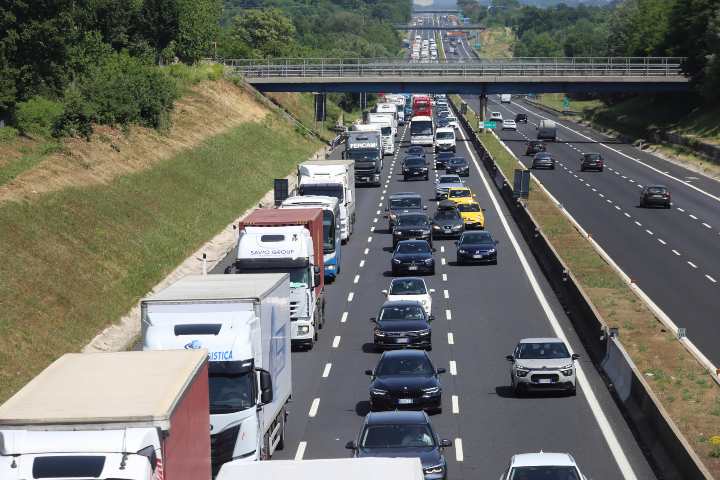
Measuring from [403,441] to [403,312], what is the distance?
47.9 feet

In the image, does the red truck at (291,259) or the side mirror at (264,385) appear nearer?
the side mirror at (264,385)

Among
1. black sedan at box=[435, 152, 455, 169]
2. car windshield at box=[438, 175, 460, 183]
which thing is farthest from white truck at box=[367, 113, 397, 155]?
car windshield at box=[438, 175, 460, 183]

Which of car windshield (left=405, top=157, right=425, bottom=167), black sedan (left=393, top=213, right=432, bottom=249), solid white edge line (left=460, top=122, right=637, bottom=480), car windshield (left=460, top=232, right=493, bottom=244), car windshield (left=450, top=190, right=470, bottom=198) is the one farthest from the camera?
car windshield (left=405, top=157, right=425, bottom=167)

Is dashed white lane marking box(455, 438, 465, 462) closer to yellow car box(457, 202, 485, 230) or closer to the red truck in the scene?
the red truck

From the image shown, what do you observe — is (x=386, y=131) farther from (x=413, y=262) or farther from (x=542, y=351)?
(x=542, y=351)

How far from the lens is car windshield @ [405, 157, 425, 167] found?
8612 centimetres

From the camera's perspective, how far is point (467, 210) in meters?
62.3

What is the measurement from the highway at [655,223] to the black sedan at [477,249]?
17.4ft

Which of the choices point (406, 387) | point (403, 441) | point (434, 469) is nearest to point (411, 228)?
point (406, 387)

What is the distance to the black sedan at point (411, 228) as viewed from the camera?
56.7 meters

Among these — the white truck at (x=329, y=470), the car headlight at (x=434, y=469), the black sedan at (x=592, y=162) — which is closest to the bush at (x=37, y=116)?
the black sedan at (x=592, y=162)

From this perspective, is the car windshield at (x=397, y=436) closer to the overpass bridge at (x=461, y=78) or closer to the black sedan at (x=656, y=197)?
the black sedan at (x=656, y=197)

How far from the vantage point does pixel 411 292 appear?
137 feet

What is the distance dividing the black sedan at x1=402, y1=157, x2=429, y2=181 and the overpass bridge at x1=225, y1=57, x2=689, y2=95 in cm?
2681
